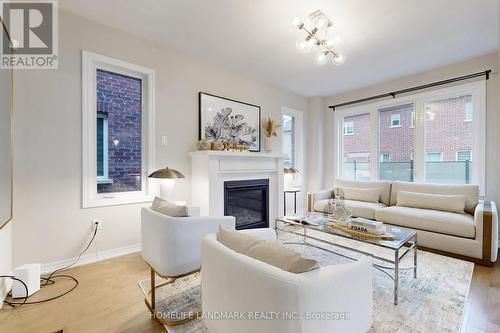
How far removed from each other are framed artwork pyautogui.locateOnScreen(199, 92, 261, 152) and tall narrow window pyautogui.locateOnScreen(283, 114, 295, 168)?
2.93 ft

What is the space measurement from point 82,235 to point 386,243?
3.07 metres

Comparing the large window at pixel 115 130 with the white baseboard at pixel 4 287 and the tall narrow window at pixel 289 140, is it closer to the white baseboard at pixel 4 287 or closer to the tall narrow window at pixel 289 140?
the white baseboard at pixel 4 287

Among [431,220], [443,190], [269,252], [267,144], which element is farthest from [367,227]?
[267,144]

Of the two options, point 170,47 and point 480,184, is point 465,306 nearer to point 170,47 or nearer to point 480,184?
point 480,184

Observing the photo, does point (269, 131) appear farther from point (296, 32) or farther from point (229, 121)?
point (296, 32)

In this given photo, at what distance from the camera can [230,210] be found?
3.49 metres

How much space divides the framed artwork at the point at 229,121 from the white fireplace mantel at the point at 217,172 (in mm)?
475

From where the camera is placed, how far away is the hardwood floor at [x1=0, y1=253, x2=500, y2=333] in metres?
1.55

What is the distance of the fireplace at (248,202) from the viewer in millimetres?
3438

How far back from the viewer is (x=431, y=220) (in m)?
2.86

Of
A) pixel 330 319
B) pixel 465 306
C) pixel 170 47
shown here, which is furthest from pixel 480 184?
pixel 170 47

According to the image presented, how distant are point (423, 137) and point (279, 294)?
4295mm

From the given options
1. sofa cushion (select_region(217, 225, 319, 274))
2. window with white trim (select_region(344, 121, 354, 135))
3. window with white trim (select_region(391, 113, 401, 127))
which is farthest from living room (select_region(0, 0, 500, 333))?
window with white trim (select_region(344, 121, 354, 135))

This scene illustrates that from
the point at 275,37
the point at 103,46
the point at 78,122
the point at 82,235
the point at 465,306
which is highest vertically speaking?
the point at 275,37
